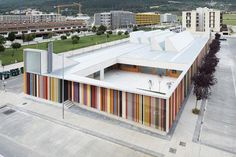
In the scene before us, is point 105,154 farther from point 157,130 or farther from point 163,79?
point 163,79

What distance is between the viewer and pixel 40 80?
1072 inches

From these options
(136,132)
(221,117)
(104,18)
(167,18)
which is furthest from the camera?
(167,18)

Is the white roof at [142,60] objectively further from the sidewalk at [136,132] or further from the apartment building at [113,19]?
the apartment building at [113,19]

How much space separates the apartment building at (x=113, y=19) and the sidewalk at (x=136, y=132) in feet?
416

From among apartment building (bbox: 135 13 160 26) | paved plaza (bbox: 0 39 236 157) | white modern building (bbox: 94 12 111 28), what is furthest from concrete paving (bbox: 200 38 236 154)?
apartment building (bbox: 135 13 160 26)

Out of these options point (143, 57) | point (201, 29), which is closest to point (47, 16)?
point (201, 29)

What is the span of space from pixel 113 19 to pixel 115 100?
434ft

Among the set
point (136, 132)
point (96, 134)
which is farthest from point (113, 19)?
point (96, 134)

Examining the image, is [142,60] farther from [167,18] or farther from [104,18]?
[167,18]

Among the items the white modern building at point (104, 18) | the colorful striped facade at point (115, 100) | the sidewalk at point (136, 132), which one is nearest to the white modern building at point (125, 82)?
the colorful striped facade at point (115, 100)

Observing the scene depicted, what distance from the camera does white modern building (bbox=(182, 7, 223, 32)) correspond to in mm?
110125

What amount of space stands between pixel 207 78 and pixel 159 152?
11591 millimetres

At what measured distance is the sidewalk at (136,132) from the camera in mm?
17781

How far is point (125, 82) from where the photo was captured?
33.2 m
